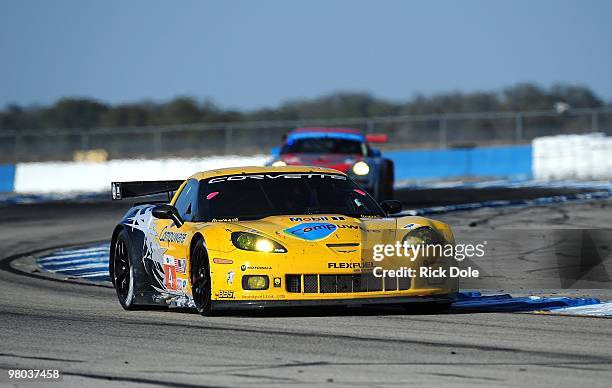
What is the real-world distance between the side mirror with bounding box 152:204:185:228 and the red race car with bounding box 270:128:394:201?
1000 centimetres

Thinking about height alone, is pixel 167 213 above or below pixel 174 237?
above

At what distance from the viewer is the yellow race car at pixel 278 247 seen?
884cm

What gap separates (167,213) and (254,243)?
123 cm

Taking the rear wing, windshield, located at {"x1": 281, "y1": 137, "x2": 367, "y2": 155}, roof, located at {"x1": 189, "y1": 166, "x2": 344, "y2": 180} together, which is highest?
roof, located at {"x1": 189, "y1": 166, "x2": 344, "y2": 180}

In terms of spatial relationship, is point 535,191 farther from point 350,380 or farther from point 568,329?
point 350,380

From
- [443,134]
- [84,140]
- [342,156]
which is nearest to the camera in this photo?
[342,156]

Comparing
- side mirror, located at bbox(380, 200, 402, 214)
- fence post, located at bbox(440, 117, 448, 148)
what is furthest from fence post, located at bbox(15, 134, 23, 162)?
side mirror, located at bbox(380, 200, 402, 214)

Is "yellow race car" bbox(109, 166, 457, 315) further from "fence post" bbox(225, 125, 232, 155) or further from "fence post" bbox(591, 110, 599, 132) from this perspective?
"fence post" bbox(225, 125, 232, 155)

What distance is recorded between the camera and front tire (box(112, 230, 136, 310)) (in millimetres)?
10234

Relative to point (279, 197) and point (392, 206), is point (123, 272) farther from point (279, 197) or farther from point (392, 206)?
point (392, 206)

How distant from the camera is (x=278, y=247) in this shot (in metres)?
8.90

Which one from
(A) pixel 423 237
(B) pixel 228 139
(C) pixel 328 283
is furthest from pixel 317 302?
(B) pixel 228 139

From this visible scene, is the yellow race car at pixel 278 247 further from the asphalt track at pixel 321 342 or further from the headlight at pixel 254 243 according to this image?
the asphalt track at pixel 321 342

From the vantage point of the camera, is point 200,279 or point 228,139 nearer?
point 200,279
